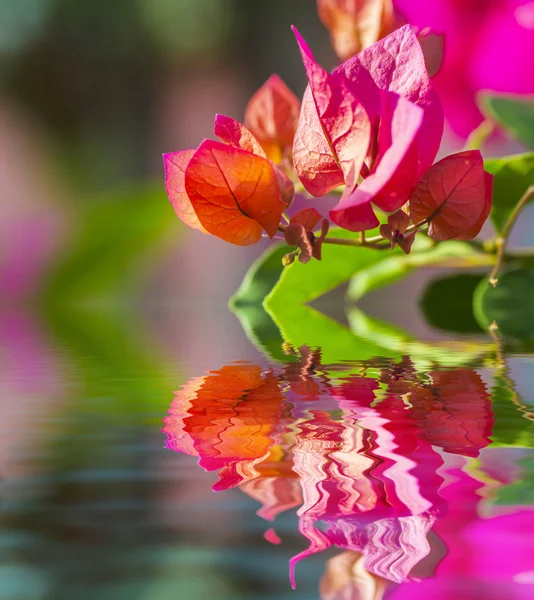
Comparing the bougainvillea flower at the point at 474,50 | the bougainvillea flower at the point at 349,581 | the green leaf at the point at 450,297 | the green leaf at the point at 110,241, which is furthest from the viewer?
the green leaf at the point at 110,241

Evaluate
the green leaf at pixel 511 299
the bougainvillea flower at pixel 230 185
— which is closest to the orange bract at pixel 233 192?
the bougainvillea flower at pixel 230 185

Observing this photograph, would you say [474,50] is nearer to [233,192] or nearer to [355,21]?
[355,21]

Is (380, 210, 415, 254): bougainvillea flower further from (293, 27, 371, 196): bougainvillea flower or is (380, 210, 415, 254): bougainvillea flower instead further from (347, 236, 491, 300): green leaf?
(347, 236, 491, 300): green leaf

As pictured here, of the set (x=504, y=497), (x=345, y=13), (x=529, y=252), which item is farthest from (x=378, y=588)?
(x=529, y=252)

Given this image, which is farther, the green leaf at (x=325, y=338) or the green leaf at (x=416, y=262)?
the green leaf at (x=416, y=262)

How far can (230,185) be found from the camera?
203 millimetres

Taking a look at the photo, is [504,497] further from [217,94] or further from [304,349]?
[217,94]

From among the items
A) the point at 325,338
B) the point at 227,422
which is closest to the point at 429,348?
the point at 325,338

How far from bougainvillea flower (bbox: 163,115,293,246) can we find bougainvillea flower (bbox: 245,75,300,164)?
133 mm

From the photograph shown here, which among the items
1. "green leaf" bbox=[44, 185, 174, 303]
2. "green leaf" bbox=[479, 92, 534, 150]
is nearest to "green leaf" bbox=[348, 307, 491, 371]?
"green leaf" bbox=[479, 92, 534, 150]

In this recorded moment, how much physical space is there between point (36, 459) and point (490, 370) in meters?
0.14

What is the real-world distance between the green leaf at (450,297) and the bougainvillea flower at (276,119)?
0.69ft

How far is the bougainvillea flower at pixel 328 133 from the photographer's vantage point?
7.5 inches

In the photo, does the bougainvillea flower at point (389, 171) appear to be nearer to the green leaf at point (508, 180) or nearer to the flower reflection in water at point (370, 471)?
the flower reflection in water at point (370, 471)
